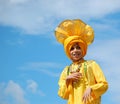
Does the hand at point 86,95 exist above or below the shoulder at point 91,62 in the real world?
below

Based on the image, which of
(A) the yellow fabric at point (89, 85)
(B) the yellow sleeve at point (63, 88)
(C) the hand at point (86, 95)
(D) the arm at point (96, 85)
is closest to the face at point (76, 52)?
(A) the yellow fabric at point (89, 85)

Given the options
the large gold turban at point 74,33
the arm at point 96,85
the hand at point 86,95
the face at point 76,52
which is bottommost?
the hand at point 86,95

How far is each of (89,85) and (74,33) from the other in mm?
1087

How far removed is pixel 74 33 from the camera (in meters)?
9.77

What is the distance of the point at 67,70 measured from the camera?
9766 millimetres

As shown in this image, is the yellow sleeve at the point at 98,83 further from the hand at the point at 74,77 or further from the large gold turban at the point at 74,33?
the large gold turban at the point at 74,33

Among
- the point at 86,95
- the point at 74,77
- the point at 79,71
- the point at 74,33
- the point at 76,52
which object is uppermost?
the point at 74,33

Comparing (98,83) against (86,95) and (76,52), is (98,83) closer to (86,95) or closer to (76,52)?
(86,95)

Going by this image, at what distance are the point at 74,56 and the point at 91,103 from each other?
0.97 metres

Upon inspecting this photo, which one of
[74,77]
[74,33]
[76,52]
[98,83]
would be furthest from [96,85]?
[74,33]

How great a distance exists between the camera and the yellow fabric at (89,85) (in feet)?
30.6

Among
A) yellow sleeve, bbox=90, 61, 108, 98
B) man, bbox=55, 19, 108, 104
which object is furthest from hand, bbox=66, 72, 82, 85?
yellow sleeve, bbox=90, 61, 108, 98

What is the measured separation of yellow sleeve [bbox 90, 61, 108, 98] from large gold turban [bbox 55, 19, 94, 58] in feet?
1.42

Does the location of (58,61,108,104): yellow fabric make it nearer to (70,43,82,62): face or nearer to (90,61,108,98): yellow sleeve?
(90,61,108,98): yellow sleeve
